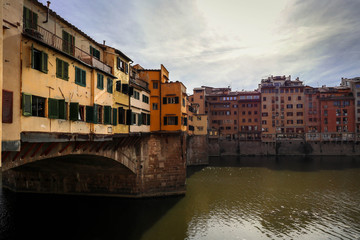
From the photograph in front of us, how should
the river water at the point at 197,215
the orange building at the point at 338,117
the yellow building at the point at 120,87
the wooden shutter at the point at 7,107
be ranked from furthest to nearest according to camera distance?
the orange building at the point at 338,117 < the yellow building at the point at 120,87 < the river water at the point at 197,215 < the wooden shutter at the point at 7,107

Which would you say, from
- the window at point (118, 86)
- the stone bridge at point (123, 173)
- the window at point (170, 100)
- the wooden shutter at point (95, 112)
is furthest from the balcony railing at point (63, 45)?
the window at point (170, 100)

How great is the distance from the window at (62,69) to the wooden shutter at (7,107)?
3685mm

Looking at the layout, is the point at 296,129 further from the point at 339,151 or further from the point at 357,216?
the point at 357,216

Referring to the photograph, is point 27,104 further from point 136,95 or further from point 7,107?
point 136,95

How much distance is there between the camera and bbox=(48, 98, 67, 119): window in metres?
13.2

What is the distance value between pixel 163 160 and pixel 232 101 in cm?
6312

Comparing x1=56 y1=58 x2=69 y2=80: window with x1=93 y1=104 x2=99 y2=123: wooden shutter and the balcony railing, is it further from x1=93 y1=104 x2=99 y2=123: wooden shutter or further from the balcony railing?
x1=93 y1=104 x2=99 y2=123: wooden shutter

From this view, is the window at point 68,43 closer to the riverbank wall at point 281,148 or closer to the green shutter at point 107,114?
the green shutter at point 107,114

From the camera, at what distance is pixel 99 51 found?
71.5 feet

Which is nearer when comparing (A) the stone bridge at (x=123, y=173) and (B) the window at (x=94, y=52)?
(B) the window at (x=94, y=52)

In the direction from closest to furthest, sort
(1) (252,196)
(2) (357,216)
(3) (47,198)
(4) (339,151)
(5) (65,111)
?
(5) (65,111), (2) (357,216), (3) (47,198), (1) (252,196), (4) (339,151)

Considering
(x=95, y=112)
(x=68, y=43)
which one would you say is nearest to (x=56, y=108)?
(x=95, y=112)

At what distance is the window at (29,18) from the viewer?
13053 mm

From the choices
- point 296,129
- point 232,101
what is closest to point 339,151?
point 296,129
